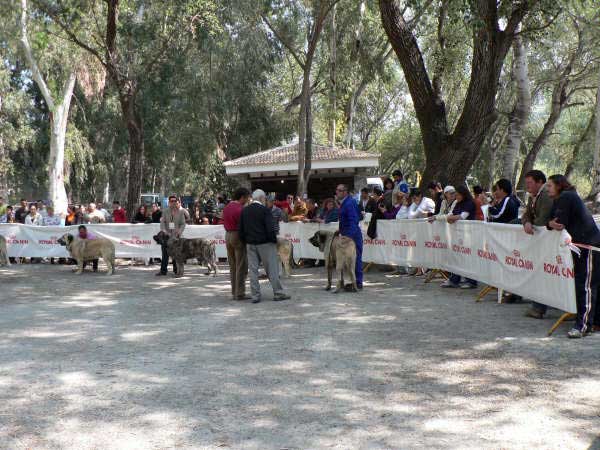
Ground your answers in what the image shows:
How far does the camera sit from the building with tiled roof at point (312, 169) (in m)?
29.9

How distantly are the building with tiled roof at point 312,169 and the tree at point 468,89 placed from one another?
1565cm

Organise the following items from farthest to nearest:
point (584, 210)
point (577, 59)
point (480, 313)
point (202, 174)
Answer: point (202, 174) → point (577, 59) → point (480, 313) → point (584, 210)

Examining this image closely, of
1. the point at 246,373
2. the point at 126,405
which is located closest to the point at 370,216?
the point at 246,373

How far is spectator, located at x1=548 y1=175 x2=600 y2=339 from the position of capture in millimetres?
6965

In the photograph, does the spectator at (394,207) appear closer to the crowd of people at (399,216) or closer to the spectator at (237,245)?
the crowd of people at (399,216)

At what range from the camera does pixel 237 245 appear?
10.8m

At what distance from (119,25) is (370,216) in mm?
12613

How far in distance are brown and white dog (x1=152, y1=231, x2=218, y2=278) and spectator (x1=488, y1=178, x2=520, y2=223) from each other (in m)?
6.88

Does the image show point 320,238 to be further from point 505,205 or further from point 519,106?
point 519,106

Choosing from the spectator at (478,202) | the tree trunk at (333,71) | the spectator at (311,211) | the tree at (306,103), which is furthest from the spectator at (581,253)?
the tree trunk at (333,71)

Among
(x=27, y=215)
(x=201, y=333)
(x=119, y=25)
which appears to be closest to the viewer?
(x=201, y=333)

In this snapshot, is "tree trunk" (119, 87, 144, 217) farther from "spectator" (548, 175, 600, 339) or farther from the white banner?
"spectator" (548, 175, 600, 339)

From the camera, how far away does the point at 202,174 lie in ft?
124

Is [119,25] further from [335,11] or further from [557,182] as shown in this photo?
[557,182]
